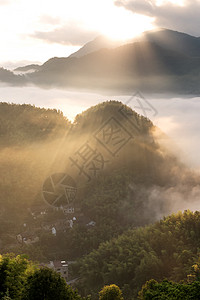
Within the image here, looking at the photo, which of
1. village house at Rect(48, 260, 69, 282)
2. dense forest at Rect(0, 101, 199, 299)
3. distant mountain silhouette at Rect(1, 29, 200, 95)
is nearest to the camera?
dense forest at Rect(0, 101, 199, 299)

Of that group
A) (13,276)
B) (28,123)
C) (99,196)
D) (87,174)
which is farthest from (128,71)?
(13,276)

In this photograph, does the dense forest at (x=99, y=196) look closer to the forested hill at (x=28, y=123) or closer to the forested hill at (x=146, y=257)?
the forested hill at (x=146, y=257)

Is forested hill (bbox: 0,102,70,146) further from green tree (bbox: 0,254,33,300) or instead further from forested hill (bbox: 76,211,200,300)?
green tree (bbox: 0,254,33,300)

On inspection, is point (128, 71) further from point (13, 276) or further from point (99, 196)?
point (13, 276)

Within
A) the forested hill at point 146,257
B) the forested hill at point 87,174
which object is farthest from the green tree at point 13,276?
the forested hill at point 87,174

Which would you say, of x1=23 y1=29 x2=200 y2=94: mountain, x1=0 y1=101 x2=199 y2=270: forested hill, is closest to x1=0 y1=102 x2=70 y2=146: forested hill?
x1=0 y1=101 x2=199 y2=270: forested hill
